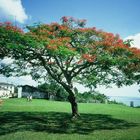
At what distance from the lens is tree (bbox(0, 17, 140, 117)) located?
61.2 feet

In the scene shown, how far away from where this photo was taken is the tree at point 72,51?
1866 cm

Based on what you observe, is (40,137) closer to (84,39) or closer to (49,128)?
(49,128)

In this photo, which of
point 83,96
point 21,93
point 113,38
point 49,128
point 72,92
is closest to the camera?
point 49,128

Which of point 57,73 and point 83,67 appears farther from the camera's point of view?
point 57,73

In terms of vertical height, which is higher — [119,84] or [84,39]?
[84,39]

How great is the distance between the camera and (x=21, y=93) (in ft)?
300

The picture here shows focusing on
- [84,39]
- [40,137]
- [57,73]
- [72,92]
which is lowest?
[40,137]

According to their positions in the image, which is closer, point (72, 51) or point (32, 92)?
point (72, 51)

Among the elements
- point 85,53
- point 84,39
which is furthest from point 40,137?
point 84,39

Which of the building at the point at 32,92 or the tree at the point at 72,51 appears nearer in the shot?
the tree at the point at 72,51

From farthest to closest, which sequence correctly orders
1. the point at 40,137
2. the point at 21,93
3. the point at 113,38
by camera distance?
1. the point at 21,93
2. the point at 113,38
3. the point at 40,137

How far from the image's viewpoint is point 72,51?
19.3 meters

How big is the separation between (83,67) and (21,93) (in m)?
70.9

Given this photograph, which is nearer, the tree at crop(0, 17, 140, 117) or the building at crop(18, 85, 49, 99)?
the tree at crop(0, 17, 140, 117)
